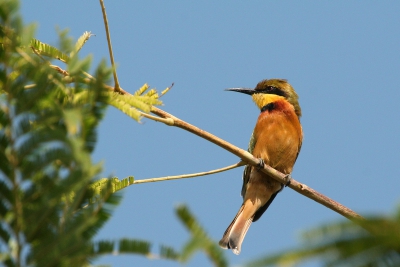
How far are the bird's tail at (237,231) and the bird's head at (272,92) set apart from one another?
1.61 meters

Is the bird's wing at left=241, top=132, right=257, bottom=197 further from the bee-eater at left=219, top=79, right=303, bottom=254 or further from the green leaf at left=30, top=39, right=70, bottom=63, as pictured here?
the green leaf at left=30, top=39, right=70, bottom=63

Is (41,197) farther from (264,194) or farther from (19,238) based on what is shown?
(264,194)

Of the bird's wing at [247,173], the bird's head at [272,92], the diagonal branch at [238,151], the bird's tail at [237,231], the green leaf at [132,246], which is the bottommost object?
the green leaf at [132,246]

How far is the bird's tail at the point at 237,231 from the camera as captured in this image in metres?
6.59

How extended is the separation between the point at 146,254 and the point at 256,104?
22.0 ft

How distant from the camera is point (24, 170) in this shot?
5.08ft

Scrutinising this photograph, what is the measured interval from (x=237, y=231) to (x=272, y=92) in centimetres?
233

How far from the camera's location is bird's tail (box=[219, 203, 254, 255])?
659 cm

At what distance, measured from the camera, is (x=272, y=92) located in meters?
8.15

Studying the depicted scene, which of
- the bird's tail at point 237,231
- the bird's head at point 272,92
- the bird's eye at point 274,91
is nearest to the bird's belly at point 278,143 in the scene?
the bird's head at point 272,92

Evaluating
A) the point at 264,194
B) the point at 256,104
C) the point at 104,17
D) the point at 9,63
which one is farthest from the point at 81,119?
the point at 256,104

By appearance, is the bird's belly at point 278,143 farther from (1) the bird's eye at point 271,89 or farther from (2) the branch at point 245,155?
(2) the branch at point 245,155

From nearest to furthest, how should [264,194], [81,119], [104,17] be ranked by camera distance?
[81,119], [104,17], [264,194]

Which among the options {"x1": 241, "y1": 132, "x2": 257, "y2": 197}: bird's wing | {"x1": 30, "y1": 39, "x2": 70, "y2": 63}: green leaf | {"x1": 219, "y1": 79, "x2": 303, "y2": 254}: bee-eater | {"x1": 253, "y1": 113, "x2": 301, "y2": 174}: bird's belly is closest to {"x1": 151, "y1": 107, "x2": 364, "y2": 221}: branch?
{"x1": 30, "y1": 39, "x2": 70, "y2": 63}: green leaf
